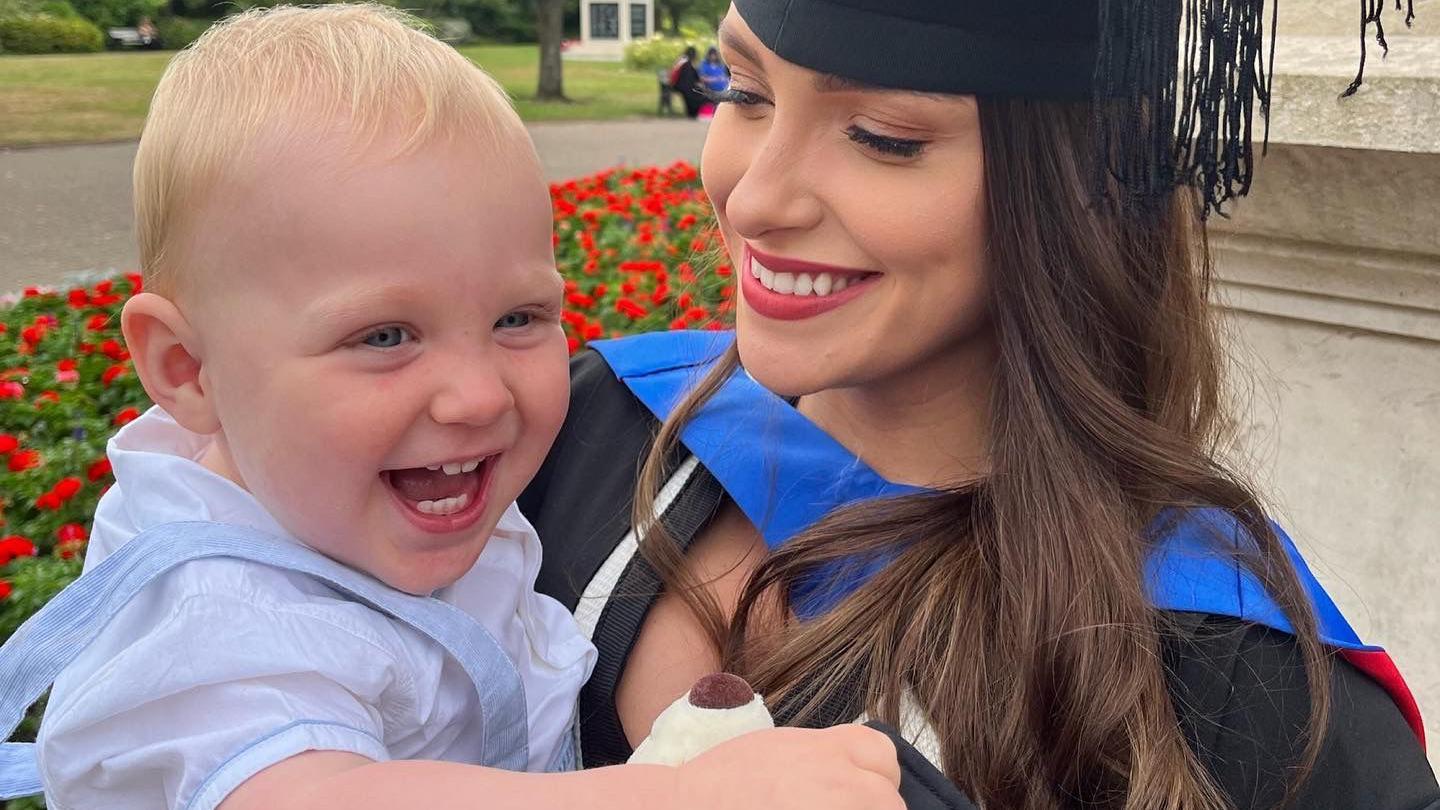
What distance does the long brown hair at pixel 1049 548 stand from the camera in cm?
142

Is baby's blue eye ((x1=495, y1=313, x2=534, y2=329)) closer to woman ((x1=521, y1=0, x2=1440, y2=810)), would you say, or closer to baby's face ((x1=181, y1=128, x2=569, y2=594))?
baby's face ((x1=181, y1=128, x2=569, y2=594))

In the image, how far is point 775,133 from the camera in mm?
1542

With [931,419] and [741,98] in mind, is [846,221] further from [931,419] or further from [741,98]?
[931,419]

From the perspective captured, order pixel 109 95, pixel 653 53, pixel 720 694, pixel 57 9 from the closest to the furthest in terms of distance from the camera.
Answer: pixel 720 694, pixel 109 95, pixel 57 9, pixel 653 53

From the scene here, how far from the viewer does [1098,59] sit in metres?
1.45

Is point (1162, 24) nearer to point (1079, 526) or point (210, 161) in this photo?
point (1079, 526)

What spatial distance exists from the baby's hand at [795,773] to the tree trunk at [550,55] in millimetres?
25010

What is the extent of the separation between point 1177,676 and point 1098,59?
652 millimetres

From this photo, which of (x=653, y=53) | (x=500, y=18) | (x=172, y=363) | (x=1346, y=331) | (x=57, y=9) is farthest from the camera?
(x=500, y=18)

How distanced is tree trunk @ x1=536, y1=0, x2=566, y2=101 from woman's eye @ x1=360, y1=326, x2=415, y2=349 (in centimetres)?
2460

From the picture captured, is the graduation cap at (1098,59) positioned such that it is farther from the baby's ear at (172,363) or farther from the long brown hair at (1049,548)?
the baby's ear at (172,363)

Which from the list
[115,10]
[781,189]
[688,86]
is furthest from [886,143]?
[115,10]

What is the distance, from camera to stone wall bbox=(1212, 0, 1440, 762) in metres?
1.78

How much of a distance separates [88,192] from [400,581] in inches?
411
